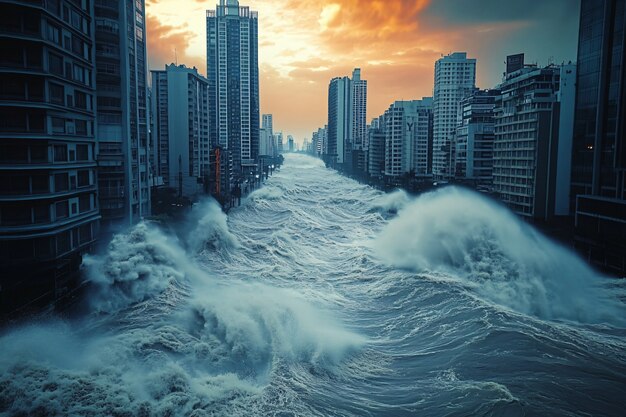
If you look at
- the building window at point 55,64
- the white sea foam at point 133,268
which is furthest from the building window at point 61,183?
the building window at point 55,64

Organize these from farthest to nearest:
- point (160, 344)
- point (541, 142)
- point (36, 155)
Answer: point (541, 142), point (36, 155), point (160, 344)

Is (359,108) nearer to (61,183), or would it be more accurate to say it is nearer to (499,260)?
(499,260)

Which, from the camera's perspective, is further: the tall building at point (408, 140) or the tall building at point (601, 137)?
the tall building at point (408, 140)

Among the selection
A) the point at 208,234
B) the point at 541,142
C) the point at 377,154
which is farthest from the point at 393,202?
the point at 377,154

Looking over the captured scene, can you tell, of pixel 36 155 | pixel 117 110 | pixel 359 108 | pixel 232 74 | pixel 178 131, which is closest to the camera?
pixel 36 155

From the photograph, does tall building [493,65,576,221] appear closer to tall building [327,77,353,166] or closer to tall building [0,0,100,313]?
tall building [0,0,100,313]

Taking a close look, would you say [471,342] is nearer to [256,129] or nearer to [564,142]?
[564,142]

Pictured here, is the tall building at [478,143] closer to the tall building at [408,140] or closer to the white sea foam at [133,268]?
the tall building at [408,140]

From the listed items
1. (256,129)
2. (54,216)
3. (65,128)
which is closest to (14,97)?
(65,128)
